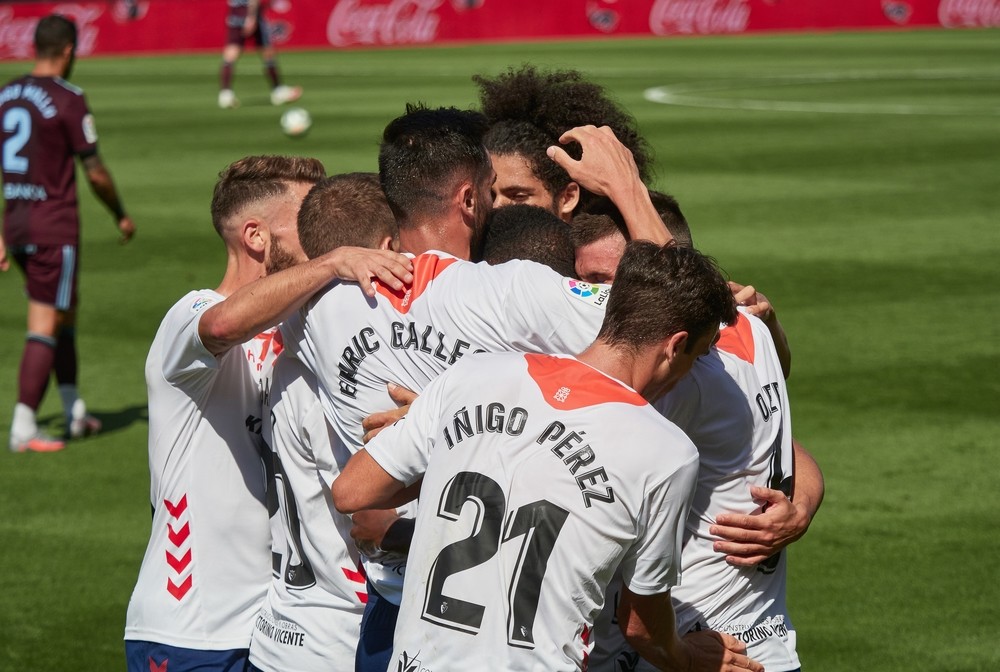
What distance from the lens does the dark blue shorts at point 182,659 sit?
407cm

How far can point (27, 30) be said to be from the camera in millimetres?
38344

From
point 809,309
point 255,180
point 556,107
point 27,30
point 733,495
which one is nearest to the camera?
point 733,495

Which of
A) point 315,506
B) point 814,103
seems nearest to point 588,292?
point 315,506

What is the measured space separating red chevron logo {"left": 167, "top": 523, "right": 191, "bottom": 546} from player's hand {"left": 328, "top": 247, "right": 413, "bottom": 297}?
1043 mm

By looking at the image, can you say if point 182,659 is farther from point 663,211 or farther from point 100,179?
point 100,179

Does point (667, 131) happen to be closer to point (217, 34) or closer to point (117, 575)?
point (117, 575)

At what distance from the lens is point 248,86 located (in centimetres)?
3125

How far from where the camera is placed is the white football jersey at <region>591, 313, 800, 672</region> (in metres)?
3.61

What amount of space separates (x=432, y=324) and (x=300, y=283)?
1.23 feet

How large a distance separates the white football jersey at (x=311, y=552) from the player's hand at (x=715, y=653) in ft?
3.21

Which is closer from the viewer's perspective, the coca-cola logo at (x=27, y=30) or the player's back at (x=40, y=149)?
the player's back at (x=40, y=149)

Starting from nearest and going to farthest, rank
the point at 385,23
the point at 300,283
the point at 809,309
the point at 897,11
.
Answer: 1. the point at 300,283
2. the point at 809,309
3. the point at 385,23
4. the point at 897,11

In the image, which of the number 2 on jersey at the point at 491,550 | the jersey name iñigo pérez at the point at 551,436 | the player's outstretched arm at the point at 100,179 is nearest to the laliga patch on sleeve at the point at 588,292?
the jersey name iñigo pérez at the point at 551,436

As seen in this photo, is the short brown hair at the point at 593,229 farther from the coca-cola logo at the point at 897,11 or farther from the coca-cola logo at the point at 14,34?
the coca-cola logo at the point at 897,11
